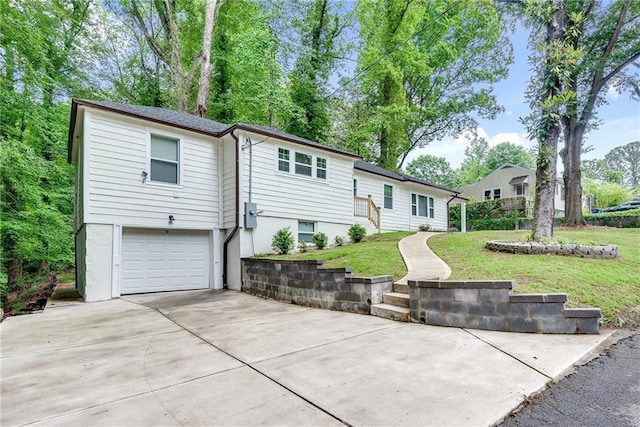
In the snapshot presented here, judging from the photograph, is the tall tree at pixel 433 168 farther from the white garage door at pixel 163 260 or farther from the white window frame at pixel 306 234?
the white garage door at pixel 163 260

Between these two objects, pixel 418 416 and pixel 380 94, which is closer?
pixel 418 416

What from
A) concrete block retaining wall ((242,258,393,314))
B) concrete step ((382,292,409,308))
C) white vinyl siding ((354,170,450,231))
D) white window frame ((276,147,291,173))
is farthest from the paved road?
white vinyl siding ((354,170,450,231))

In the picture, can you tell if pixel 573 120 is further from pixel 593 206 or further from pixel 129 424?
pixel 593 206

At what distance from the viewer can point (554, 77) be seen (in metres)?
7.28

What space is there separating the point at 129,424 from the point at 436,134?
2544 cm

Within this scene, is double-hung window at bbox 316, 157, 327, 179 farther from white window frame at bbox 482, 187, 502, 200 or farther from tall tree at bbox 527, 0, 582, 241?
white window frame at bbox 482, 187, 502, 200

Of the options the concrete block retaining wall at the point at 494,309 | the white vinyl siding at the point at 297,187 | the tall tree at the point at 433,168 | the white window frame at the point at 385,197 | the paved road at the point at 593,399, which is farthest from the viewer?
the tall tree at the point at 433,168

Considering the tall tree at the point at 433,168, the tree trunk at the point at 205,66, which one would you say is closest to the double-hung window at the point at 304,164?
the tree trunk at the point at 205,66

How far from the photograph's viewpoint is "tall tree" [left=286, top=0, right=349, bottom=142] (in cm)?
1972

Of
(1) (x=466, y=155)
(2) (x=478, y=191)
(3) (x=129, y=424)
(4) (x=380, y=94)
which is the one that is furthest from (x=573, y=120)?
(1) (x=466, y=155)

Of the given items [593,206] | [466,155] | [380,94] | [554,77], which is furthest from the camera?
[466,155]

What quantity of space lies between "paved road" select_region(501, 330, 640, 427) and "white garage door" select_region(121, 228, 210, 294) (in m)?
8.90

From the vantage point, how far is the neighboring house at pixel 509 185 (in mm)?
26641

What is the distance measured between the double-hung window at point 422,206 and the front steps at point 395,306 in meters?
11.7
